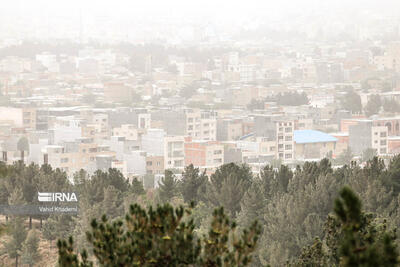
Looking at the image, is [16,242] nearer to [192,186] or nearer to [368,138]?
[192,186]

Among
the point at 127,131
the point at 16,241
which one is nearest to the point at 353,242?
the point at 16,241

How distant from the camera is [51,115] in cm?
2986

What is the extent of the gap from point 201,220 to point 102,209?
1081mm

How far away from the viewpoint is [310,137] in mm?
28281

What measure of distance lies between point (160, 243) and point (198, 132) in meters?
27.0

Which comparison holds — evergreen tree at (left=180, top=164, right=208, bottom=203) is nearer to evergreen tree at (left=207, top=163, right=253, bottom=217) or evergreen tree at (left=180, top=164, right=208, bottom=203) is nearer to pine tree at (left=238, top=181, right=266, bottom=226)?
evergreen tree at (left=207, top=163, right=253, bottom=217)

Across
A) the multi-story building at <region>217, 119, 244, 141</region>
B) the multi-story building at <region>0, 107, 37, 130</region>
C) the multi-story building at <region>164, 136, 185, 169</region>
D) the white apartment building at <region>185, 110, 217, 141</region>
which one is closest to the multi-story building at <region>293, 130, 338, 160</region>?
the multi-story building at <region>217, 119, 244, 141</region>

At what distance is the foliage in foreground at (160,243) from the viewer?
7.34 ft

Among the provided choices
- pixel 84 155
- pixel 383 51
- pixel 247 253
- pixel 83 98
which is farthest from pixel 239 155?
pixel 247 253

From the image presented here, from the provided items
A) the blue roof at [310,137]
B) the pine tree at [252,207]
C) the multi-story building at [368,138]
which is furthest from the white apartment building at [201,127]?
the pine tree at [252,207]

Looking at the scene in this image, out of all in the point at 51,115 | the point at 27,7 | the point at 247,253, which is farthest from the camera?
the point at 27,7

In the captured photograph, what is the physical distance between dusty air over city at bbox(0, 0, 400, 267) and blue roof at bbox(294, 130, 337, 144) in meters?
0.10

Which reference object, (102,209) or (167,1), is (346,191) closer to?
(102,209)

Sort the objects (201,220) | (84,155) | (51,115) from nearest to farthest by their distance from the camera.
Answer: (201,220) → (84,155) → (51,115)
